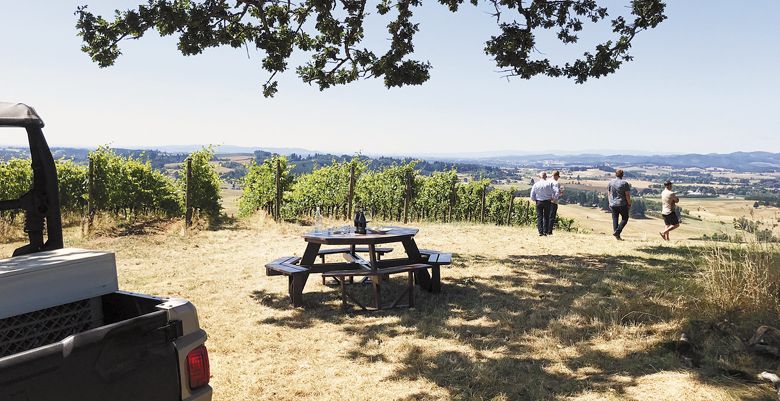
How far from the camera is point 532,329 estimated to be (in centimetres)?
516

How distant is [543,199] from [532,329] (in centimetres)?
788

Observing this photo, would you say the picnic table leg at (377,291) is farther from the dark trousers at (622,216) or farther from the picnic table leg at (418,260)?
the dark trousers at (622,216)

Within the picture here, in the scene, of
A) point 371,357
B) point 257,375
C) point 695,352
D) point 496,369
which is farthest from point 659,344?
point 257,375

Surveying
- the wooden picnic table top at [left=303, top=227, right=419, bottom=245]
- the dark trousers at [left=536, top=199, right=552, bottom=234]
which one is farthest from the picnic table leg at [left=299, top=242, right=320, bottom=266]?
the dark trousers at [left=536, top=199, right=552, bottom=234]

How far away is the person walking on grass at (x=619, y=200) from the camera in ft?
38.1

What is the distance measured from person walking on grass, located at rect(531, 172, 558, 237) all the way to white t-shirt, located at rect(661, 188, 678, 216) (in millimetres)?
2583

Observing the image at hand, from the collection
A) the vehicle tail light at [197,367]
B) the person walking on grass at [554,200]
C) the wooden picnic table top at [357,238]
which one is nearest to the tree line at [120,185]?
the wooden picnic table top at [357,238]

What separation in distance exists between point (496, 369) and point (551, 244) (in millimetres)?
6968

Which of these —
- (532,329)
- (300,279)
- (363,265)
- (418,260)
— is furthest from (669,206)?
(300,279)

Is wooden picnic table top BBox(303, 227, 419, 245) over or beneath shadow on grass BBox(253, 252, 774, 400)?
over

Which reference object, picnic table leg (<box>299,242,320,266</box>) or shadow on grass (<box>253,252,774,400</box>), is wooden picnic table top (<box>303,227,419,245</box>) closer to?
picnic table leg (<box>299,242,320,266</box>)

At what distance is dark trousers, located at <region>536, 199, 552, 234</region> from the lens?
12.4m

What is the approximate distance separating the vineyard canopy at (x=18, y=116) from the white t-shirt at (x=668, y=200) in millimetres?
12717

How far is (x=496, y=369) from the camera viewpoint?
164 inches
